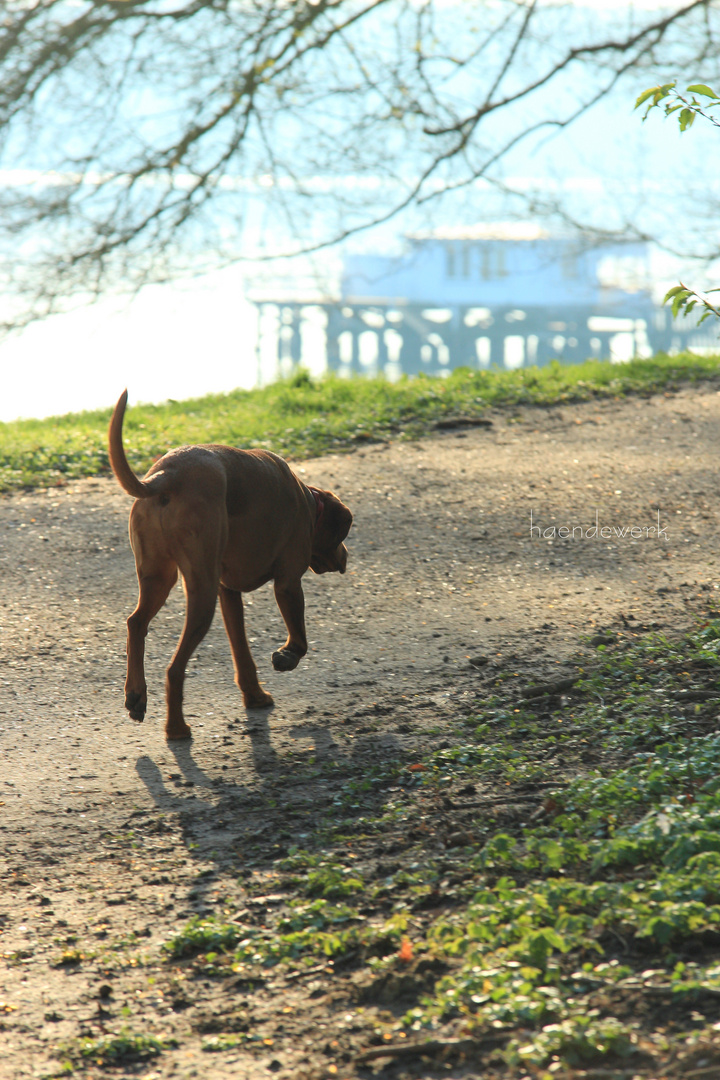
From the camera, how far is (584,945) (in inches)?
86.4

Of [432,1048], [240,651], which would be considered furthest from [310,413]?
[432,1048]

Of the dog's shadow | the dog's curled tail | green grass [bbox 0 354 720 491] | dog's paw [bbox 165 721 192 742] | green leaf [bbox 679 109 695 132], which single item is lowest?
the dog's shadow

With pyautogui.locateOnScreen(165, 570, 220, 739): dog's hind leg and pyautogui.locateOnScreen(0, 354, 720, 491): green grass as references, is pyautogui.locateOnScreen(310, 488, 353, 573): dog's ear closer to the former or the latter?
pyautogui.locateOnScreen(165, 570, 220, 739): dog's hind leg

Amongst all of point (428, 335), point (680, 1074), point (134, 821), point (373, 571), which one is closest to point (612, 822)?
point (680, 1074)

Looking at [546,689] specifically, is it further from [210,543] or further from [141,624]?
[141,624]

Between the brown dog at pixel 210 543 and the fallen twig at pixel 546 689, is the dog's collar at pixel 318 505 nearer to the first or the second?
the brown dog at pixel 210 543

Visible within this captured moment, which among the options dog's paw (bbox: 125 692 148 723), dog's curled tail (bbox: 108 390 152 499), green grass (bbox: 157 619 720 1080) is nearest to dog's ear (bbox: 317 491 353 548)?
dog's curled tail (bbox: 108 390 152 499)

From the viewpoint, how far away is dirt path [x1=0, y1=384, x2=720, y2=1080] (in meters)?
2.35

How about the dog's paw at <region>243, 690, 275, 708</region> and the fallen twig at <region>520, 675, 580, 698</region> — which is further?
the dog's paw at <region>243, 690, 275, 708</region>

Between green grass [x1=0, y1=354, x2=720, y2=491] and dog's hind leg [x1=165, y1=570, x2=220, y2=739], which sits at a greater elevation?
green grass [x1=0, y1=354, x2=720, y2=491]

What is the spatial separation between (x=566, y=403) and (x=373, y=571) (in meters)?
4.84

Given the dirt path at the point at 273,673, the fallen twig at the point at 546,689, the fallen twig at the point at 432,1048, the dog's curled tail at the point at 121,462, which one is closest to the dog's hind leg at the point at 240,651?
the dirt path at the point at 273,673

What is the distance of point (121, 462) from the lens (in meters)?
3.71

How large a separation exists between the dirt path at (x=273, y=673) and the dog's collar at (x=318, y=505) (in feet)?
2.61
